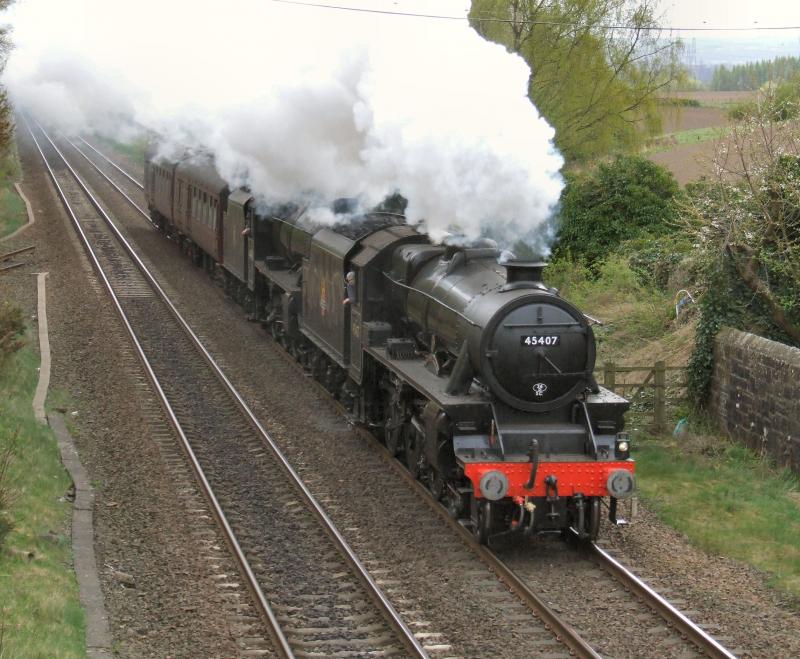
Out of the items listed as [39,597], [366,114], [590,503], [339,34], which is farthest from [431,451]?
[339,34]

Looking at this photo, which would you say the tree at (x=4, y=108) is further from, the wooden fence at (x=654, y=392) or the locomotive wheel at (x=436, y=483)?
the wooden fence at (x=654, y=392)

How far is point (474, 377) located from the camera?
10633 mm

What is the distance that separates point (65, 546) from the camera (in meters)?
9.90

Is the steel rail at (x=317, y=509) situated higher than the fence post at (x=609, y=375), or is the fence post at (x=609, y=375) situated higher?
the fence post at (x=609, y=375)

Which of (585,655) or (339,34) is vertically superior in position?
(339,34)

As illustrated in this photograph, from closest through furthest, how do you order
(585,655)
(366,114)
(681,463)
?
(585,655), (681,463), (366,114)

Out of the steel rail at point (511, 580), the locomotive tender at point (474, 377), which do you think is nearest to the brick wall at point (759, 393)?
the locomotive tender at point (474, 377)

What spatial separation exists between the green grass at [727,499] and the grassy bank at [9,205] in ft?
73.3

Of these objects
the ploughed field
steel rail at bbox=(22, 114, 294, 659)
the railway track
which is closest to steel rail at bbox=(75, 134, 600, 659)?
the railway track

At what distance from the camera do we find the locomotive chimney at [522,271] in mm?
10305

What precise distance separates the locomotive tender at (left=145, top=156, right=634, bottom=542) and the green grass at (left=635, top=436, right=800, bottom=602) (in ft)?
4.12

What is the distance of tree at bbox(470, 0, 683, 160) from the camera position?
24.7 meters

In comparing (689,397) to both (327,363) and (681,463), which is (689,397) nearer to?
(681,463)

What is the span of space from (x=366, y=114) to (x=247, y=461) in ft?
15.6
